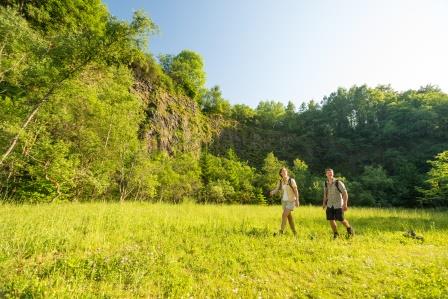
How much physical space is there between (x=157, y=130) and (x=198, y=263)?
27.7 meters

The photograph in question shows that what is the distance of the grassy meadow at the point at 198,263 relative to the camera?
4273 millimetres

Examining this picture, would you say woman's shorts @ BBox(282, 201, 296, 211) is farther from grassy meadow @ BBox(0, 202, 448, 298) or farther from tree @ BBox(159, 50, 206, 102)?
tree @ BBox(159, 50, 206, 102)

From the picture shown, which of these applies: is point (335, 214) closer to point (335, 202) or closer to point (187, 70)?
point (335, 202)

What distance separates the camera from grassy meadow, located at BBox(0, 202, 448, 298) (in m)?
4.27

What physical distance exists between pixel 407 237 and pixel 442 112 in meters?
54.4

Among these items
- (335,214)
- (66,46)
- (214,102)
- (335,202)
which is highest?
(214,102)

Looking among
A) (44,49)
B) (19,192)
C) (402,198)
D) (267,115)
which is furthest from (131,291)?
(267,115)

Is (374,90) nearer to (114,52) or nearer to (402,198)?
(402,198)

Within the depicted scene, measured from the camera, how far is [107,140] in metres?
18.1

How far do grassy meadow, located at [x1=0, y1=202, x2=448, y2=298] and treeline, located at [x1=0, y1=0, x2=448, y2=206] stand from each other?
5.76 m

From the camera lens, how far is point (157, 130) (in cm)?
3164

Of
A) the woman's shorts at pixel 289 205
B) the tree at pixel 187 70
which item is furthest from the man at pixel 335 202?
the tree at pixel 187 70

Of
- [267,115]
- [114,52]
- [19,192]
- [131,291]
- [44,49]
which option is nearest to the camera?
[131,291]

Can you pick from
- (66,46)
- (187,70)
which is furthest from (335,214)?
(187,70)
